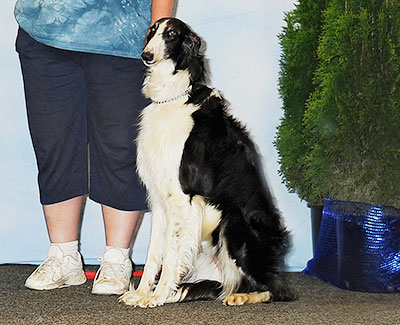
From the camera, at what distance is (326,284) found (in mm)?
3074

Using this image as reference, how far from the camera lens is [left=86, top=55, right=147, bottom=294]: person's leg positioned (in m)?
2.68

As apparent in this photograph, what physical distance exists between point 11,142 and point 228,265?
1379 millimetres

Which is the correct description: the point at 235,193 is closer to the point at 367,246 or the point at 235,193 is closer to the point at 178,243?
the point at 178,243

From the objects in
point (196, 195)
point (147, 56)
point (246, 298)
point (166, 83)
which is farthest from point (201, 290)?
point (147, 56)

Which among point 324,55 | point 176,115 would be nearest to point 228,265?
point 176,115

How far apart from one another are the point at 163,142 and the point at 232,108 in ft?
3.19

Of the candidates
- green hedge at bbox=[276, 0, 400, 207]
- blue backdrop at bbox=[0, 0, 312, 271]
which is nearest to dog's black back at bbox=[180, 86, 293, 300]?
green hedge at bbox=[276, 0, 400, 207]

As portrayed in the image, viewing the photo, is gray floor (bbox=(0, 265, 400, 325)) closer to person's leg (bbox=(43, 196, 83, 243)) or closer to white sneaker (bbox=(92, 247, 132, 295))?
white sneaker (bbox=(92, 247, 132, 295))

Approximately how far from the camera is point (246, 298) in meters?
2.51

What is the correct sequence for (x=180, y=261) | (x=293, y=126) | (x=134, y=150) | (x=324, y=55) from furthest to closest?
(x=293, y=126), (x=324, y=55), (x=134, y=150), (x=180, y=261)

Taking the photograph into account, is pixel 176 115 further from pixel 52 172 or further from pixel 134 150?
pixel 52 172

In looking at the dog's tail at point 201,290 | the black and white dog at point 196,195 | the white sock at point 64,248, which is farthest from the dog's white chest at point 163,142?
the white sock at point 64,248

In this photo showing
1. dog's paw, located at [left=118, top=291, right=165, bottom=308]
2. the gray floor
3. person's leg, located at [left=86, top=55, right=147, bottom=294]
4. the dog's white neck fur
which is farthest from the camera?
person's leg, located at [left=86, top=55, right=147, bottom=294]

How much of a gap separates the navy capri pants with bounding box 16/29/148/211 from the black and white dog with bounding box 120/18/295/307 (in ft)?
0.38
